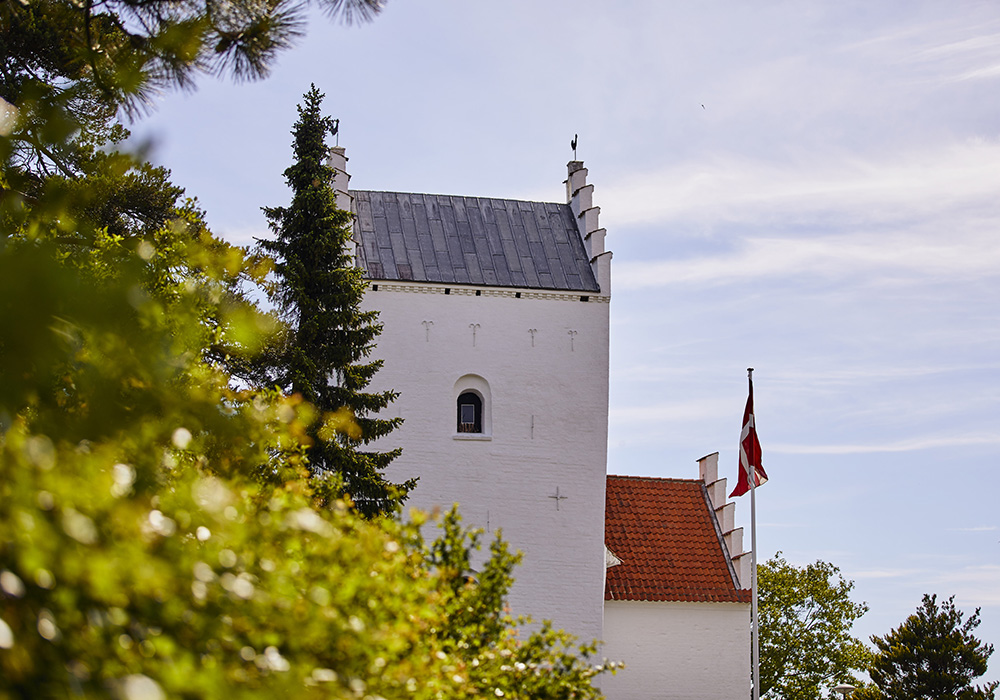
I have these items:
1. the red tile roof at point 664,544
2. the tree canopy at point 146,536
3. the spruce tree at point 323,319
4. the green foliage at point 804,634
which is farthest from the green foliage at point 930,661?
the tree canopy at point 146,536

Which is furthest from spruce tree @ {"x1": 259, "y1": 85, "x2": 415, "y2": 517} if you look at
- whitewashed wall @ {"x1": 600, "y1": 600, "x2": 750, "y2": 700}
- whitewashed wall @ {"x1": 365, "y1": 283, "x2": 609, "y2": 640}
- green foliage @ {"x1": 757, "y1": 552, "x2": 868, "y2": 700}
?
green foliage @ {"x1": 757, "y1": 552, "x2": 868, "y2": 700}

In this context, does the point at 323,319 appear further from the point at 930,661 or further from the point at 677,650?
the point at 930,661

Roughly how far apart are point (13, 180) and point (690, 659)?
1714 centimetres

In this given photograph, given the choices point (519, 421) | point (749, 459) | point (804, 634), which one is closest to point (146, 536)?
point (519, 421)

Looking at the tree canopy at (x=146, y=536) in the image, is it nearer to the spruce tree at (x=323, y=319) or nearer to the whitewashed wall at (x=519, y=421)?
the spruce tree at (x=323, y=319)

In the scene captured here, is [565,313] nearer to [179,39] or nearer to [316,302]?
[316,302]

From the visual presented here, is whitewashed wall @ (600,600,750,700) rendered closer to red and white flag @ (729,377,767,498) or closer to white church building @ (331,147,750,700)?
white church building @ (331,147,750,700)

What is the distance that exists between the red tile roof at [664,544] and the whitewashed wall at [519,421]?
152cm

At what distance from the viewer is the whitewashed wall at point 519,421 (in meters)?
19.7

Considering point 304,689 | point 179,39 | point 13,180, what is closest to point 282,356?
point 13,180

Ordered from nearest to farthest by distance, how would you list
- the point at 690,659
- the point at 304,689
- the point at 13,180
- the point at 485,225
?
the point at 304,689 → the point at 13,180 → the point at 690,659 → the point at 485,225

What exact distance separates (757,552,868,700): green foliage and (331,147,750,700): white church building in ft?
37.3

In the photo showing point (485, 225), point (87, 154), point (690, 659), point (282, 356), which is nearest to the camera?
point (87, 154)

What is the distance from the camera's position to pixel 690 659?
20.9 m
